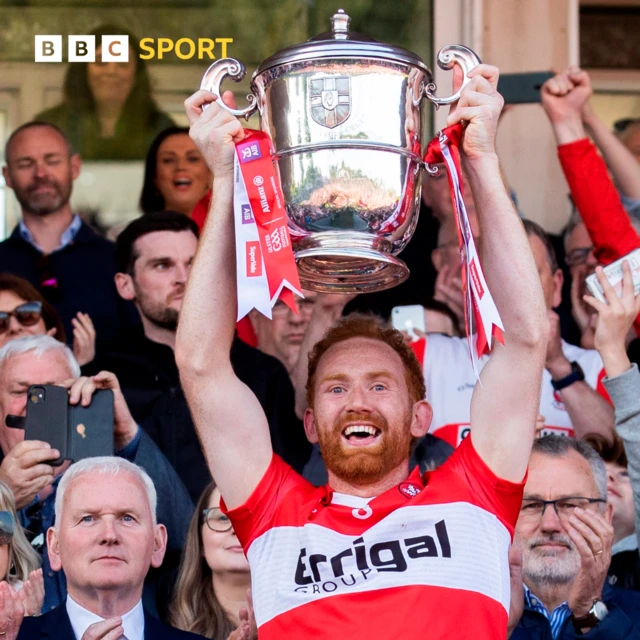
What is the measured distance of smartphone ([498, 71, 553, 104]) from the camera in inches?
217

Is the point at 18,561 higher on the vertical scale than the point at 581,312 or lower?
lower

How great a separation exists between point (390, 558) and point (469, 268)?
70 centimetres

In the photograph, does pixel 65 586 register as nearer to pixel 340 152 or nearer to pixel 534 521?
pixel 534 521

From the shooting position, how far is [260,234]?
338cm

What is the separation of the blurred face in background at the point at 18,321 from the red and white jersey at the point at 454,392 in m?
1.40

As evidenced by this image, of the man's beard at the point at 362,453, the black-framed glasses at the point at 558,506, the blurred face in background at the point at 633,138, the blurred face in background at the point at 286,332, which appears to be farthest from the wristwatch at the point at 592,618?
the blurred face in background at the point at 633,138

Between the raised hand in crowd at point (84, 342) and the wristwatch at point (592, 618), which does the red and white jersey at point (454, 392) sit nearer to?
the wristwatch at point (592, 618)

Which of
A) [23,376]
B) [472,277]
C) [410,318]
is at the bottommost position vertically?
[23,376]

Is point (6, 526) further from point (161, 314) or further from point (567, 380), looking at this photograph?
point (567, 380)

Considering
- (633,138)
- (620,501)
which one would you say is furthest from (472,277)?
(633,138)

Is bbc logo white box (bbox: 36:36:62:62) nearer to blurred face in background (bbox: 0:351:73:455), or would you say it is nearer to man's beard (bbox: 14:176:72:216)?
man's beard (bbox: 14:176:72:216)

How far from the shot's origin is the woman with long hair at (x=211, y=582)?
4441 millimetres

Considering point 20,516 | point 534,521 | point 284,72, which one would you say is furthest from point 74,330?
point 284,72

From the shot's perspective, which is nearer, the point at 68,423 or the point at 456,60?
the point at 456,60
